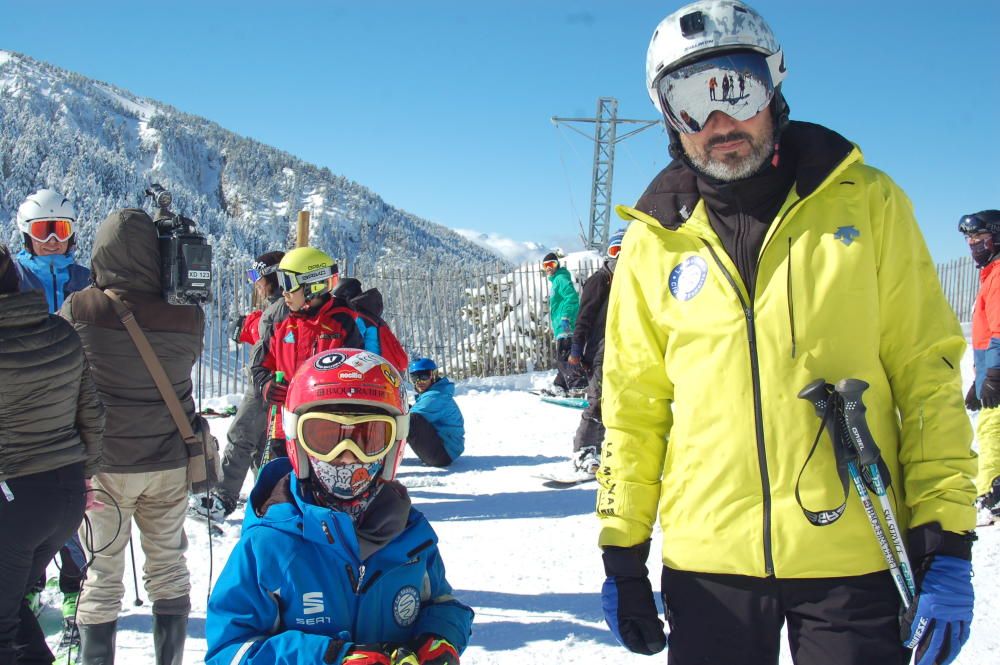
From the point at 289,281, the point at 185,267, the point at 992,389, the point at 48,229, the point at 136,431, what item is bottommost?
the point at 136,431

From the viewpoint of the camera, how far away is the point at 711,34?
1969 millimetres

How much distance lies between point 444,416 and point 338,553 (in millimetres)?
6190

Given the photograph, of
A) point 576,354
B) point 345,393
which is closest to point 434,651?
point 345,393

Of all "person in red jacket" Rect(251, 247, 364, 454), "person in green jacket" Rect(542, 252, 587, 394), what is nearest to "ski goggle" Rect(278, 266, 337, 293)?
"person in red jacket" Rect(251, 247, 364, 454)

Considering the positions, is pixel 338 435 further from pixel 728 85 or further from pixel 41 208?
pixel 41 208

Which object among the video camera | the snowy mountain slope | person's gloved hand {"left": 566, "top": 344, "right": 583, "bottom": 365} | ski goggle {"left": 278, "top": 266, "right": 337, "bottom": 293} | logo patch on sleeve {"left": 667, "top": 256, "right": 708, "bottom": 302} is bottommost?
person's gloved hand {"left": 566, "top": 344, "right": 583, "bottom": 365}

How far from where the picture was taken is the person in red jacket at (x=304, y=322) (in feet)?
16.8

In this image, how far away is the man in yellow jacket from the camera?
1.75 metres

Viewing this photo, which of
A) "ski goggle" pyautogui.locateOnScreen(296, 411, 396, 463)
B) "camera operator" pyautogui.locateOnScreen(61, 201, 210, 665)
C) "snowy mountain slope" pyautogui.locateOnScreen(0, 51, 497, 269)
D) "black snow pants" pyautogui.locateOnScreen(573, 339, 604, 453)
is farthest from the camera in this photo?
"snowy mountain slope" pyautogui.locateOnScreen(0, 51, 497, 269)

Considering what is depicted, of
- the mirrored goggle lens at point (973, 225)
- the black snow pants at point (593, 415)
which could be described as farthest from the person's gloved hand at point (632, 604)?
the black snow pants at point (593, 415)

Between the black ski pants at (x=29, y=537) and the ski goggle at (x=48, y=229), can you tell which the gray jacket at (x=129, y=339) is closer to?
the black ski pants at (x=29, y=537)

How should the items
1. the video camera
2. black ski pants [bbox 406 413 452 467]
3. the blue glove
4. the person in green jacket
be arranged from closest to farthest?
the blue glove
the video camera
black ski pants [bbox 406 413 452 467]
the person in green jacket

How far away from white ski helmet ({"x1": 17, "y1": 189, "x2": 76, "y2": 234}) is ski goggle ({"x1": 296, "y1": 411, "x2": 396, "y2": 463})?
136 inches

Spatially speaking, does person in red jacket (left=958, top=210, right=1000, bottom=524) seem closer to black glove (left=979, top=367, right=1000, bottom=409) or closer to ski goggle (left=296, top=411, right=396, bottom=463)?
black glove (left=979, top=367, right=1000, bottom=409)
